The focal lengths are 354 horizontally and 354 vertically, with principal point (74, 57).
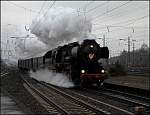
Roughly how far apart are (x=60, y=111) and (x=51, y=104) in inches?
92.4

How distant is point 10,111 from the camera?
463 inches

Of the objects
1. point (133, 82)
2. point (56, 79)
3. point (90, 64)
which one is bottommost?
point (133, 82)

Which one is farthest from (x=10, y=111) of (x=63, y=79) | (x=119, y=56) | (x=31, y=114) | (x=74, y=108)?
(x=119, y=56)

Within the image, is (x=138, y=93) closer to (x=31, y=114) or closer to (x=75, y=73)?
(x=75, y=73)

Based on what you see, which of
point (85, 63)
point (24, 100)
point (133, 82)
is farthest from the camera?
point (133, 82)

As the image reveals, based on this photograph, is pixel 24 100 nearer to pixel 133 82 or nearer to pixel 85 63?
pixel 85 63

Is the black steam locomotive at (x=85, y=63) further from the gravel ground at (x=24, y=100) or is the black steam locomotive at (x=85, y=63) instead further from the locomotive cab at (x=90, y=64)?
the gravel ground at (x=24, y=100)

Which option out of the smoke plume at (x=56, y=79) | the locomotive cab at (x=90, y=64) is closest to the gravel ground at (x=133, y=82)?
the locomotive cab at (x=90, y=64)

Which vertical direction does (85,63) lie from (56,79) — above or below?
above

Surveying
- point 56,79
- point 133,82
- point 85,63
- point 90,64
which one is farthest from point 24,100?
point 133,82

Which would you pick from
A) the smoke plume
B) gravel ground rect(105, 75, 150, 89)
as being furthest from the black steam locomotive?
gravel ground rect(105, 75, 150, 89)

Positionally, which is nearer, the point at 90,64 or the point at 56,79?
the point at 90,64

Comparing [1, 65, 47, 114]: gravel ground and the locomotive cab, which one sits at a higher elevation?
the locomotive cab

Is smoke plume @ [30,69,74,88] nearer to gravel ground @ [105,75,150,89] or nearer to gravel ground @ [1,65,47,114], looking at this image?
gravel ground @ [1,65,47,114]
